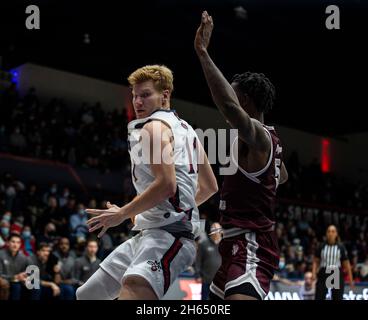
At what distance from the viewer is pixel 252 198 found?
11.9 ft

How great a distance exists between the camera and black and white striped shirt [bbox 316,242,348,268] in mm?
10148

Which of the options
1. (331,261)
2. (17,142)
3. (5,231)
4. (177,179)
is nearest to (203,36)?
(177,179)

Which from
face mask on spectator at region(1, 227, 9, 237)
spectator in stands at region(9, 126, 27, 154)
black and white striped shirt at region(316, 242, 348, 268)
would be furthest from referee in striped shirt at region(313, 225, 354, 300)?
spectator in stands at region(9, 126, 27, 154)

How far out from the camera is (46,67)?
804 inches

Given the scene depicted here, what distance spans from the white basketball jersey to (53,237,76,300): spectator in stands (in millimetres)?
7150

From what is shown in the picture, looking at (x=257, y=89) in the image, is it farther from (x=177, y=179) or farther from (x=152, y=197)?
(x=152, y=197)

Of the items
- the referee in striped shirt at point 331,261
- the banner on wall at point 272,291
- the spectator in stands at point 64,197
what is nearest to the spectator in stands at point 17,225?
the spectator in stands at point 64,197

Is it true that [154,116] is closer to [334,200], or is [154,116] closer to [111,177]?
[111,177]

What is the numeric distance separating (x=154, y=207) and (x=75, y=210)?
11.4 m

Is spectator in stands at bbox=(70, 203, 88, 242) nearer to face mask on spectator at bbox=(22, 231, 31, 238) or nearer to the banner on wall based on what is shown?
face mask on spectator at bbox=(22, 231, 31, 238)

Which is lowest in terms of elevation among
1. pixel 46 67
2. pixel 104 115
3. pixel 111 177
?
pixel 111 177

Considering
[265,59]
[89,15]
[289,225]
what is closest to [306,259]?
[289,225]

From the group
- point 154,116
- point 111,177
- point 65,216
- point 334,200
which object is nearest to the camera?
point 154,116
